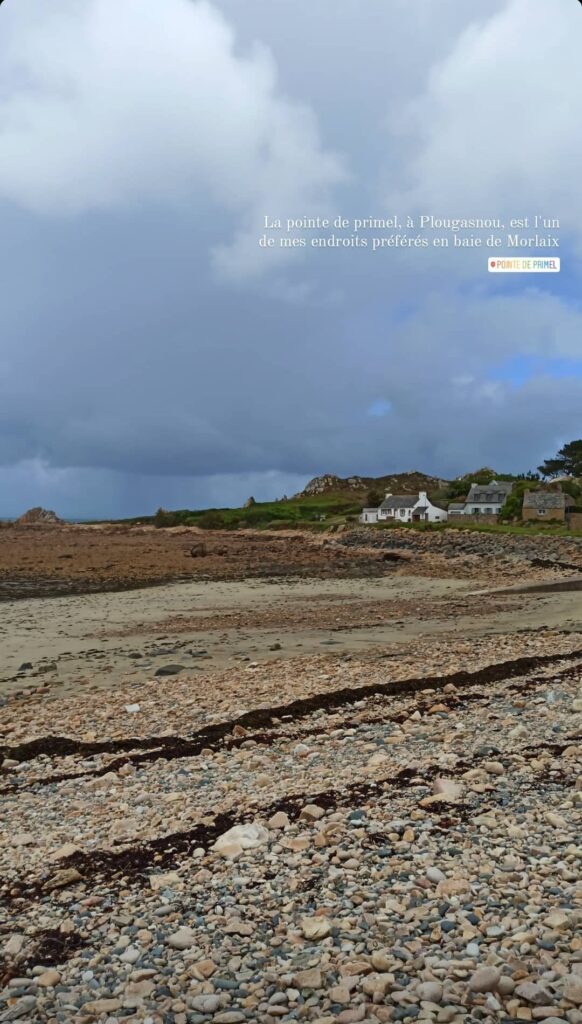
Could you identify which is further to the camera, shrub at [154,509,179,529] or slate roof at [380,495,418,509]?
shrub at [154,509,179,529]

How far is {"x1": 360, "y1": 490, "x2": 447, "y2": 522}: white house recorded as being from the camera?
317 ft

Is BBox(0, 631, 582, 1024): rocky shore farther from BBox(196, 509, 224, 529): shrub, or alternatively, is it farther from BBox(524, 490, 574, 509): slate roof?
BBox(196, 509, 224, 529): shrub

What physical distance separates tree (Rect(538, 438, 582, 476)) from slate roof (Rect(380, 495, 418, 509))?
1027 inches

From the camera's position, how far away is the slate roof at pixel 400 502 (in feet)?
321

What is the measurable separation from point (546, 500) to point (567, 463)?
117 ft

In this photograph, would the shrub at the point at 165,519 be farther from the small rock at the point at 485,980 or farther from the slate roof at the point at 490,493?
the small rock at the point at 485,980

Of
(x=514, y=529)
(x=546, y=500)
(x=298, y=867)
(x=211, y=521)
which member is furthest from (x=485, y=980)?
(x=211, y=521)

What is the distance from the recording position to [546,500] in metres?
78.1

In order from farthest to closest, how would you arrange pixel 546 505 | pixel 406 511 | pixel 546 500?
pixel 406 511, pixel 546 500, pixel 546 505

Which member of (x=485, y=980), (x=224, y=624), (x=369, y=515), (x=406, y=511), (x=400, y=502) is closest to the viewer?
(x=485, y=980)

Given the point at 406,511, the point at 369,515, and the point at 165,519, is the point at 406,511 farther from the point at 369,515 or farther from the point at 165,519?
the point at 165,519

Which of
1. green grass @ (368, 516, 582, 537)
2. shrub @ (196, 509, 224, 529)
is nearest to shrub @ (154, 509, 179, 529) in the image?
shrub @ (196, 509, 224, 529)

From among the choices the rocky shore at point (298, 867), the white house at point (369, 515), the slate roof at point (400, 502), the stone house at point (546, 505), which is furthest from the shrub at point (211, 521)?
the rocky shore at point (298, 867)

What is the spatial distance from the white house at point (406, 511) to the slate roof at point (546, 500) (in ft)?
58.6
